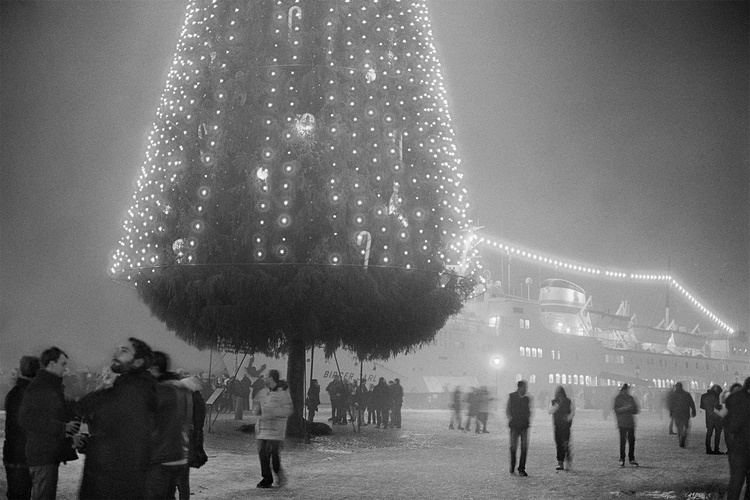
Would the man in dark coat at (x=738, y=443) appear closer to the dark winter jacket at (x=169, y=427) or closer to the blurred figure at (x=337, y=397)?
the dark winter jacket at (x=169, y=427)

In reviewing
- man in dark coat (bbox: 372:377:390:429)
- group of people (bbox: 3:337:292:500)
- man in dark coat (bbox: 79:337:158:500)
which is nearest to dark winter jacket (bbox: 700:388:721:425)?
man in dark coat (bbox: 372:377:390:429)

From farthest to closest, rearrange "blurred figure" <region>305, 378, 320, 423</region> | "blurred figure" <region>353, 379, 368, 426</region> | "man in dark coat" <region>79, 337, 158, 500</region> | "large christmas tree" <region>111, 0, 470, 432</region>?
"blurred figure" <region>353, 379, 368, 426</region>, "blurred figure" <region>305, 378, 320, 423</region>, "large christmas tree" <region>111, 0, 470, 432</region>, "man in dark coat" <region>79, 337, 158, 500</region>

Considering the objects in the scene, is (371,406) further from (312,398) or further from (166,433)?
(166,433)

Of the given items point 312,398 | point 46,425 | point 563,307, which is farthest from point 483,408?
point 563,307

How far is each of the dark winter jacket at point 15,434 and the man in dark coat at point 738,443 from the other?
25.0 feet

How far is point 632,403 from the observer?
1538 centimetres

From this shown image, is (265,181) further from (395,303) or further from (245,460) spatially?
(245,460)

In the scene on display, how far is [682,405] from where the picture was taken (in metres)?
21.4

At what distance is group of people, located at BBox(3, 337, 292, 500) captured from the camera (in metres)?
5.72

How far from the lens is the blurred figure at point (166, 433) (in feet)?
21.6

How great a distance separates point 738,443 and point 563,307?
59.6 meters

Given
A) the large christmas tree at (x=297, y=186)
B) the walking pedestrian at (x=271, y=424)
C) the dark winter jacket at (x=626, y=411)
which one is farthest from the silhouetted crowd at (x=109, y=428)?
the large christmas tree at (x=297, y=186)

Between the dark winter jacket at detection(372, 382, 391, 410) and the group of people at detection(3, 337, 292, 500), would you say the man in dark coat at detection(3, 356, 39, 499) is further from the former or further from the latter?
the dark winter jacket at detection(372, 382, 391, 410)

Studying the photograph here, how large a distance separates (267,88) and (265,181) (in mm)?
2265
